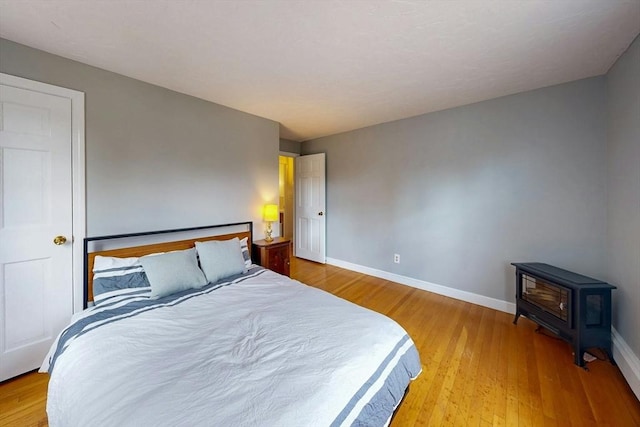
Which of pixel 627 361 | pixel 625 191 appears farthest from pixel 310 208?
pixel 627 361

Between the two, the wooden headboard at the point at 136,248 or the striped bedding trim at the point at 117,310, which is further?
the wooden headboard at the point at 136,248

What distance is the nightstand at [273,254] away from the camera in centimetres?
302

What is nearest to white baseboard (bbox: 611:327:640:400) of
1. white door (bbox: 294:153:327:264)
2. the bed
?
the bed

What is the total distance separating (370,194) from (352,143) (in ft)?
3.07

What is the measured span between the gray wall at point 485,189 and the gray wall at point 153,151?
1851mm

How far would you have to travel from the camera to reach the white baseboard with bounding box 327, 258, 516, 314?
2.74 metres

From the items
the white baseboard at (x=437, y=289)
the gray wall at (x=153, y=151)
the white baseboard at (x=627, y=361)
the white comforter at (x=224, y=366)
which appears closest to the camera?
the white comforter at (x=224, y=366)

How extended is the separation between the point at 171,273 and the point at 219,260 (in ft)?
1.32

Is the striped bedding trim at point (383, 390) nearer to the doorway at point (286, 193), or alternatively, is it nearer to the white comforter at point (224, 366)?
the white comforter at point (224, 366)

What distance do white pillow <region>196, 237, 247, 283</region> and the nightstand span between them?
1.90 ft

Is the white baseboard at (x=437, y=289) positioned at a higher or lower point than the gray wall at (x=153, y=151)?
lower

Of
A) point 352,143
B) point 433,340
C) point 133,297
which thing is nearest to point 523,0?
point 433,340

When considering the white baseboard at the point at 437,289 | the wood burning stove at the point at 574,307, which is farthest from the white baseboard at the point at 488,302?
the wood burning stove at the point at 574,307

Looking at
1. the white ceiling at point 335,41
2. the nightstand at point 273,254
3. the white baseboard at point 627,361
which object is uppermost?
the white ceiling at point 335,41
